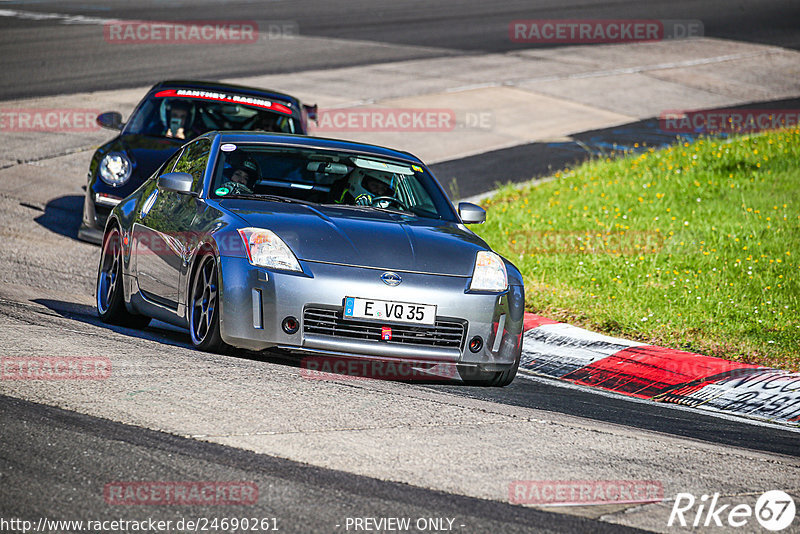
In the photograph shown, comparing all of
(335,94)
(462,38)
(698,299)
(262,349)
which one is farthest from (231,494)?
(462,38)

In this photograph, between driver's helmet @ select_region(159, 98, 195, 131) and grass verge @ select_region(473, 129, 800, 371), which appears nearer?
grass verge @ select_region(473, 129, 800, 371)

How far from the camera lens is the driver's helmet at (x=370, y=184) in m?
7.71

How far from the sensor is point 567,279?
10336mm

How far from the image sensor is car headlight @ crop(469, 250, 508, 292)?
21.8ft

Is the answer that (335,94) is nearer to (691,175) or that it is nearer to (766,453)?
(691,175)

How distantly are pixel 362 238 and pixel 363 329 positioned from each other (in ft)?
1.94

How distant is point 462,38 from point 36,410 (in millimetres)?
24021
